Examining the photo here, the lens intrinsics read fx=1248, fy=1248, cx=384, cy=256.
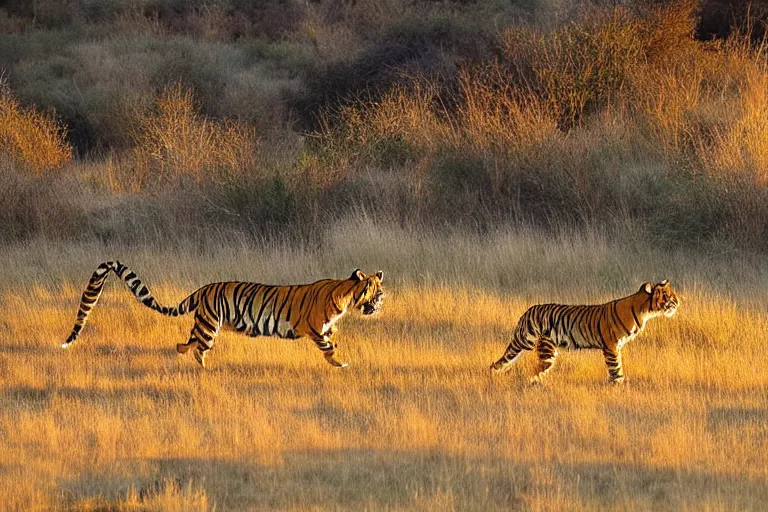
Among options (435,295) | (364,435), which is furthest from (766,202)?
(364,435)

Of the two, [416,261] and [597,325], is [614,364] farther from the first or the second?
[416,261]

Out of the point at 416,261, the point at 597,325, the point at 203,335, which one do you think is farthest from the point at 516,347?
the point at 416,261

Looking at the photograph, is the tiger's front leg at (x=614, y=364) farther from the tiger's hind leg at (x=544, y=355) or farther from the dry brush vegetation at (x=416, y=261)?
the tiger's hind leg at (x=544, y=355)

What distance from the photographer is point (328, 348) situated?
9.88 metres

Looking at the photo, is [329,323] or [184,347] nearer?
[329,323]

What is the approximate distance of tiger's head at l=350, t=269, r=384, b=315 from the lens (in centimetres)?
974

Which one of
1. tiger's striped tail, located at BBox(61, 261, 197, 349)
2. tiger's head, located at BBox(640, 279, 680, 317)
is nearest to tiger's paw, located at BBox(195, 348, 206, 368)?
tiger's striped tail, located at BBox(61, 261, 197, 349)

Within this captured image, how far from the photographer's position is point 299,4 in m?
44.8

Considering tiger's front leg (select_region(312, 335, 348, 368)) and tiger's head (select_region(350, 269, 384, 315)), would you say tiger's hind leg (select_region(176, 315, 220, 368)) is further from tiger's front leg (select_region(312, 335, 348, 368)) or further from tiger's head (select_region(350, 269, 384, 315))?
tiger's head (select_region(350, 269, 384, 315))

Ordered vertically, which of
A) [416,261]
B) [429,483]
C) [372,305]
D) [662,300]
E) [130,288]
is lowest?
[429,483]

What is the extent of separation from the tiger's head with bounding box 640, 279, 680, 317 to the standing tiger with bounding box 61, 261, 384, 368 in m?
2.07

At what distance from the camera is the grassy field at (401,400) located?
7094 millimetres

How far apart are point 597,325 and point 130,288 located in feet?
13.0

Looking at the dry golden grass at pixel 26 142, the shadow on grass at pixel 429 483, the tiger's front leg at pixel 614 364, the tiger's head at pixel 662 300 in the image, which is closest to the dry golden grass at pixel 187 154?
the dry golden grass at pixel 26 142
